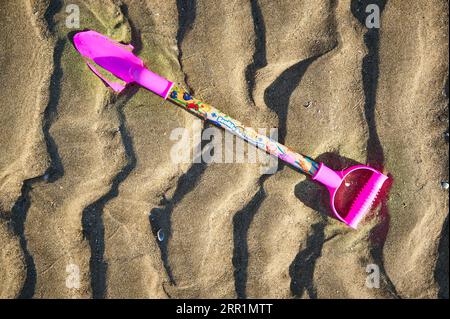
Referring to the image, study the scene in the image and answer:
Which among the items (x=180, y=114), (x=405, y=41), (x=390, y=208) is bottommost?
(x=390, y=208)

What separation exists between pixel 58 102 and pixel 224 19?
732mm

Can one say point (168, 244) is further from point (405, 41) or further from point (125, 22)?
point (405, 41)

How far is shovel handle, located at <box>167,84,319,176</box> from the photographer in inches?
55.3

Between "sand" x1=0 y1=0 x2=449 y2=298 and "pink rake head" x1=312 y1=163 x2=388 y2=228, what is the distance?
54 mm

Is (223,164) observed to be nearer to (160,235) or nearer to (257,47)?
(160,235)

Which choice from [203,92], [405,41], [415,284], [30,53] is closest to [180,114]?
[203,92]

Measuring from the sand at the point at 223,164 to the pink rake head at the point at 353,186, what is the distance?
0.05 m

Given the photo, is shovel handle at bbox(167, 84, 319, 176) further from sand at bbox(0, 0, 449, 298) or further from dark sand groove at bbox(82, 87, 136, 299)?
dark sand groove at bbox(82, 87, 136, 299)

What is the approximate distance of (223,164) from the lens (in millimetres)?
1446

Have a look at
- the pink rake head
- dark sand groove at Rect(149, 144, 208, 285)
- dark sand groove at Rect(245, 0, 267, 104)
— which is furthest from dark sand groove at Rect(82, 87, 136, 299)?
the pink rake head

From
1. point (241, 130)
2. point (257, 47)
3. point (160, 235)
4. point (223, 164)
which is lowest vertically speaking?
point (160, 235)

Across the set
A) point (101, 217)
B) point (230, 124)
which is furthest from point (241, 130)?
point (101, 217)

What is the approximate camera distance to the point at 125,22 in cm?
147

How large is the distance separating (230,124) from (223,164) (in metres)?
0.16
